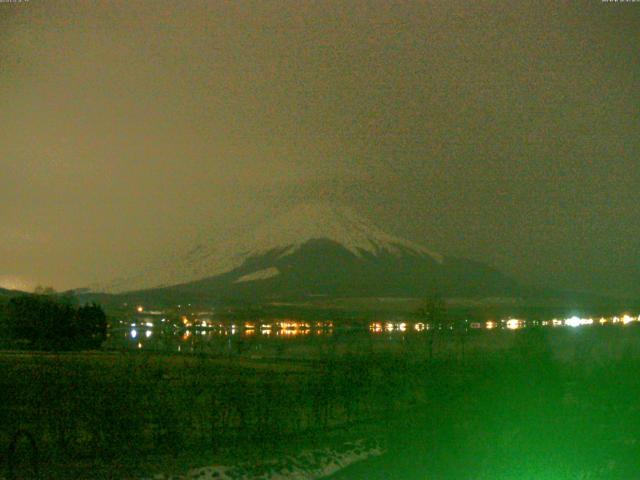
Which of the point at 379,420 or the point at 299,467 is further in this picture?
the point at 379,420

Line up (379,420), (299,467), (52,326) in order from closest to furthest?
(299,467)
(379,420)
(52,326)

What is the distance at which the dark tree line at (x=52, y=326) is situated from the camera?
49438mm

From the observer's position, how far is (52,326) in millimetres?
50750

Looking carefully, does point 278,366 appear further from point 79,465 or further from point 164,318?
point 164,318

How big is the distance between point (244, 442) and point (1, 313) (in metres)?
48.7

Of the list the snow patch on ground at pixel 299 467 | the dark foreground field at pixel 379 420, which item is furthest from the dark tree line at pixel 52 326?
the snow patch on ground at pixel 299 467

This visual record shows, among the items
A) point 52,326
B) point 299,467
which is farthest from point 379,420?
point 52,326

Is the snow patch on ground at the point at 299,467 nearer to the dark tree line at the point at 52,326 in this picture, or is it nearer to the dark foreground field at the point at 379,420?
the dark foreground field at the point at 379,420

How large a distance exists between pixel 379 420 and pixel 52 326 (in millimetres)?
34070

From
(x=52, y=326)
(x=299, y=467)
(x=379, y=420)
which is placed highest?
(x=52, y=326)

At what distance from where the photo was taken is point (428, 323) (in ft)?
273

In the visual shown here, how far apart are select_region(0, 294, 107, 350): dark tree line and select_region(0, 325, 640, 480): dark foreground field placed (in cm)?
2497

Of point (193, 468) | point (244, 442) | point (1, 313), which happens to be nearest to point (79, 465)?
point (193, 468)

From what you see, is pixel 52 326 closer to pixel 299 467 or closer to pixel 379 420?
pixel 379 420
